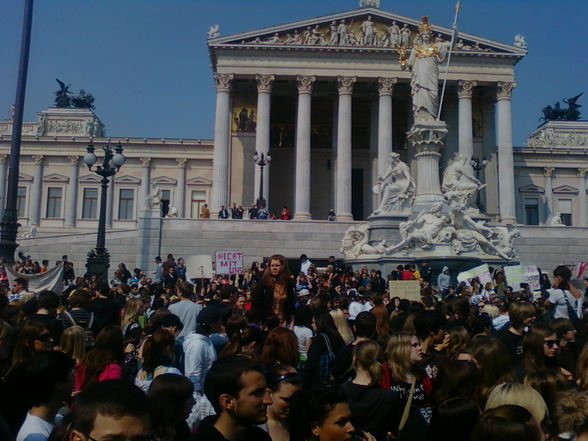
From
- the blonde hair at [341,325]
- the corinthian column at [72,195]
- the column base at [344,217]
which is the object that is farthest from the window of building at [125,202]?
the blonde hair at [341,325]

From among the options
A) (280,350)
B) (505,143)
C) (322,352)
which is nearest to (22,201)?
(505,143)

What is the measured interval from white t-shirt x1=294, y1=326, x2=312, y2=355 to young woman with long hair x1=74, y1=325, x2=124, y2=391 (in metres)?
2.41

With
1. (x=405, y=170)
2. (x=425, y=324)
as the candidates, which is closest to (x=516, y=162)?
(x=405, y=170)

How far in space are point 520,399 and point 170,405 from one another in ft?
7.03

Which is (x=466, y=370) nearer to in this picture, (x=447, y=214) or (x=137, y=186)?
(x=447, y=214)

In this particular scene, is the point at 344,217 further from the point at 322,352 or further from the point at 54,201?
the point at 322,352

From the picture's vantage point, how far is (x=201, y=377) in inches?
242

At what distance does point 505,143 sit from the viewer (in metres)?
47.1

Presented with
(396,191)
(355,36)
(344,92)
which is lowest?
(396,191)

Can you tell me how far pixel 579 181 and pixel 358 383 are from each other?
61.6 metres

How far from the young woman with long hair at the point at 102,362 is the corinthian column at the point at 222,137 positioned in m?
39.8

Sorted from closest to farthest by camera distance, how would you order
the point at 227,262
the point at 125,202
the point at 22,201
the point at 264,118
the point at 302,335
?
the point at 302,335 < the point at 227,262 < the point at 264,118 < the point at 22,201 < the point at 125,202

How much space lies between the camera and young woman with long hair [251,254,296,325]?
24.7ft

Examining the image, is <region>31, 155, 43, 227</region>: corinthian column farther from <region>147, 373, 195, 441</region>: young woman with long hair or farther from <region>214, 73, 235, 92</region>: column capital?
<region>147, 373, 195, 441</region>: young woman with long hair
